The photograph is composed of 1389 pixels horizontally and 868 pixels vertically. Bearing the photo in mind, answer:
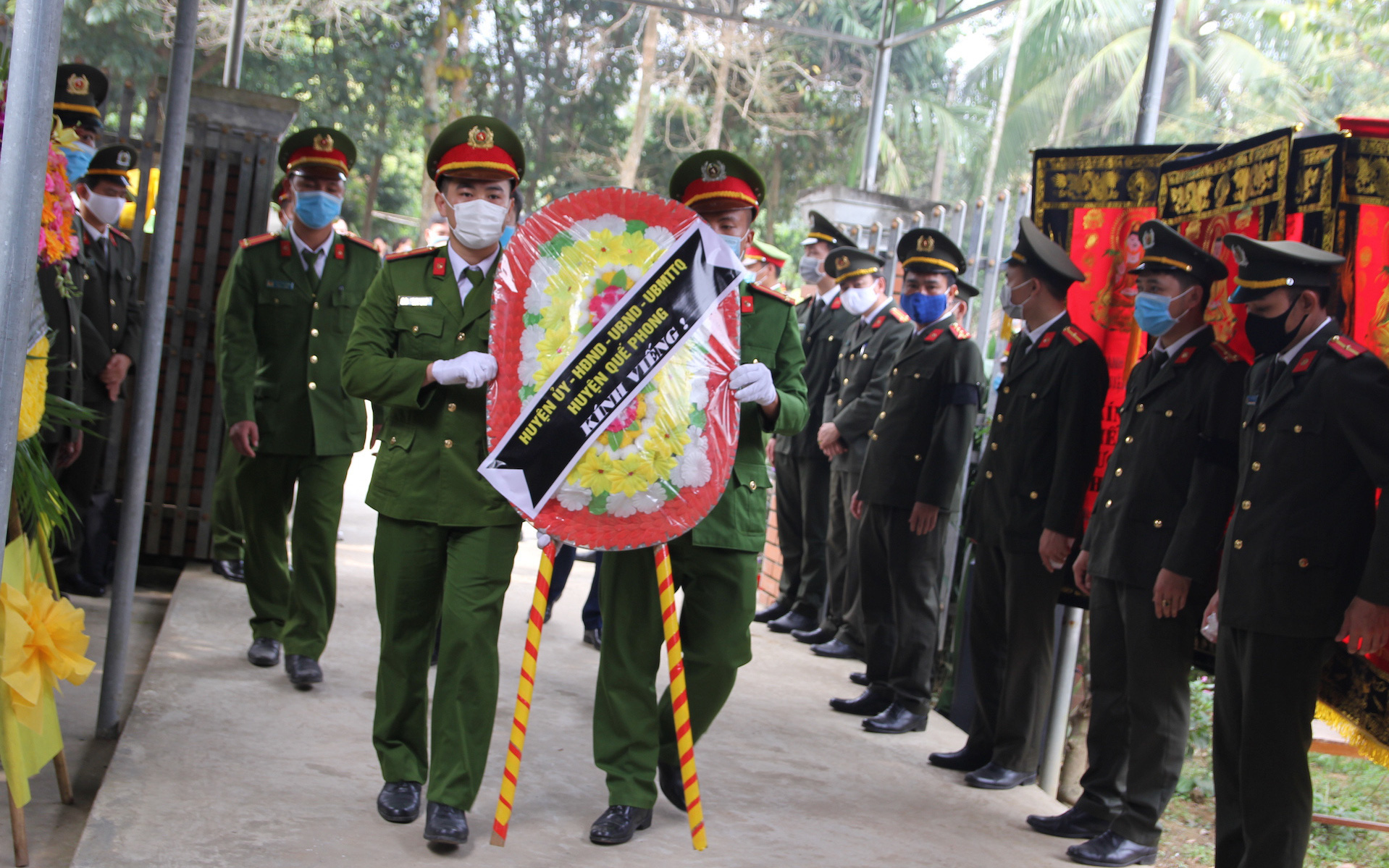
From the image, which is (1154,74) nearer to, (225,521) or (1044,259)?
(1044,259)

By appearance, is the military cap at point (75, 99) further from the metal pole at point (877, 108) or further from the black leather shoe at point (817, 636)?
the metal pole at point (877, 108)

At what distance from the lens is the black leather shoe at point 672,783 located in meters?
3.64

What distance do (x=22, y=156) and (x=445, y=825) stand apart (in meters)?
1.90

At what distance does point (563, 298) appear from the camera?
10.5 feet

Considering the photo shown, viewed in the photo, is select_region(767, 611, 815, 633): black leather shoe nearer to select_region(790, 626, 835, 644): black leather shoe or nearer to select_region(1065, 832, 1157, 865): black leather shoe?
select_region(790, 626, 835, 644): black leather shoe

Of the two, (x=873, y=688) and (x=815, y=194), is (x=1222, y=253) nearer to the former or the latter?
(x=873, y=688)

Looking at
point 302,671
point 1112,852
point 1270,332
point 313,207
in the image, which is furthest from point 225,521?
point 1270,332

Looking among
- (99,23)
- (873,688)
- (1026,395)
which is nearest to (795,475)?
(873,688)

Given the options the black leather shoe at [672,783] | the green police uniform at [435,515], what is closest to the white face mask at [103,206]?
the green police uniform at [435,515]

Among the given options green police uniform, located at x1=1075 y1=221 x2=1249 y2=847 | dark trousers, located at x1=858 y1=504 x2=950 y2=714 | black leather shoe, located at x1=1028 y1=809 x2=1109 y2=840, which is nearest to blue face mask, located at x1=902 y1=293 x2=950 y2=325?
dark trousers, located at x1=858 y1=504 x2=950 y2=714

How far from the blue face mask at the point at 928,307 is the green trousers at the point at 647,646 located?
2112 mm

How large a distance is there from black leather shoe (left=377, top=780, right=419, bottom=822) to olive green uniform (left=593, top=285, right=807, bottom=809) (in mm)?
505

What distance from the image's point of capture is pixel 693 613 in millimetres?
3508

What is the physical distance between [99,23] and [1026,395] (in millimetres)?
17769
